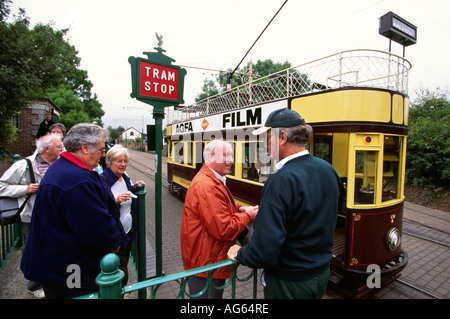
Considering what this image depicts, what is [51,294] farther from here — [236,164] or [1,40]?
[1,40]

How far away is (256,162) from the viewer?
199 inches

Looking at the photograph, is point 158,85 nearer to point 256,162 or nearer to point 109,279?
point 109,279

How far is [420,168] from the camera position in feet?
31.5

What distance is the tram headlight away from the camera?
3428mm

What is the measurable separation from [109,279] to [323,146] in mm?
4986

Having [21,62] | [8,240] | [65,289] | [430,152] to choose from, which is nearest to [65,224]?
[65,289]

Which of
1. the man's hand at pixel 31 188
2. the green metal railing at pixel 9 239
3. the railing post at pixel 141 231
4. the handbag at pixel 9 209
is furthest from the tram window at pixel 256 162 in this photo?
the green metal railing at pixel 9 239

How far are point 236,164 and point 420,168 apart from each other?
8700 mm

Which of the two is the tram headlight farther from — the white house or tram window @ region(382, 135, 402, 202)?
the white house

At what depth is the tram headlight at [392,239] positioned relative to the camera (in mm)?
3428

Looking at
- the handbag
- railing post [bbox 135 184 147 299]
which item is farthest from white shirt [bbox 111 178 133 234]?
the handbag

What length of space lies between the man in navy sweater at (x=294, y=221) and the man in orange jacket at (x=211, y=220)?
27cm

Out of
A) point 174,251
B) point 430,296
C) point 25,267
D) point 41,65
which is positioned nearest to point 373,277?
point 430,296

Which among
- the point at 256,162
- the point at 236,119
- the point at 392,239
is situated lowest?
the point at 392,239
